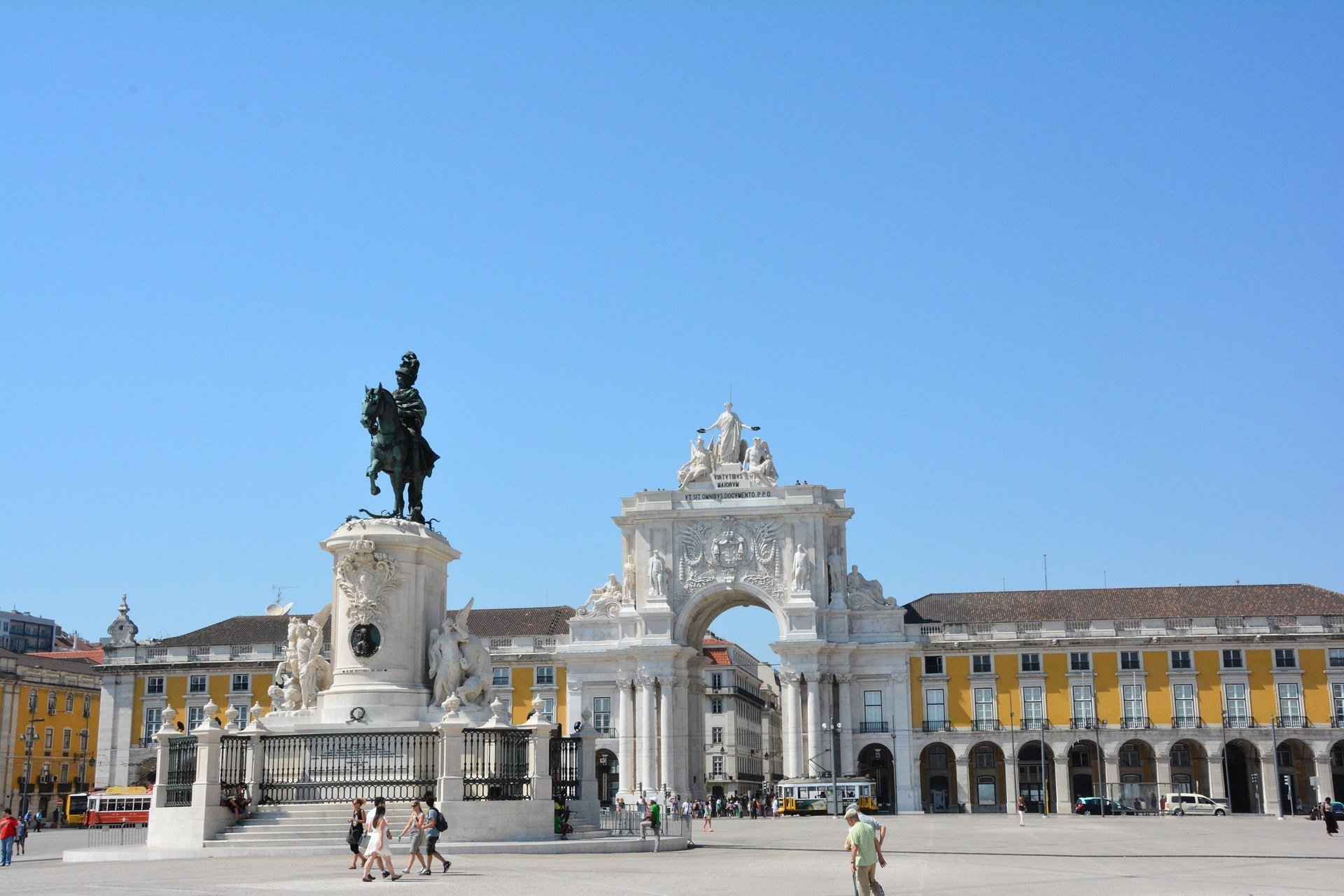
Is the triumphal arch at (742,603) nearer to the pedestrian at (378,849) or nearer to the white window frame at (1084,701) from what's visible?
the white window frame at (1084,701)

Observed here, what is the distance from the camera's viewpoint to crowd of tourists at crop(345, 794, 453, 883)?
1883cm

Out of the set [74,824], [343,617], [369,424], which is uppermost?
[369,424]

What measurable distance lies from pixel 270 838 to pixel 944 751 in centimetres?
5704

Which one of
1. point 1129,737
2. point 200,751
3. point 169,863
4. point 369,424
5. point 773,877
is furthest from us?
point 1129,737

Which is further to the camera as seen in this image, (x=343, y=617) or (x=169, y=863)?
(x=343, y=617)

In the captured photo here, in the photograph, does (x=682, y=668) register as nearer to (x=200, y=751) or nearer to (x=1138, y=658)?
(x=1138, y=658)

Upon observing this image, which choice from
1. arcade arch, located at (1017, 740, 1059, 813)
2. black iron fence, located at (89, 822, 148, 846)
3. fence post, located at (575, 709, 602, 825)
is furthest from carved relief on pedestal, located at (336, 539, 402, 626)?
arcade arch, located at (1017, 740, 1059, 813)

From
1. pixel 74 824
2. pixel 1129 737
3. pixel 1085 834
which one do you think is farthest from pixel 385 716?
pixel 1129 737

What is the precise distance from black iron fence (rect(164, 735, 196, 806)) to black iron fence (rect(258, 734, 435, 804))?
181 centimetres

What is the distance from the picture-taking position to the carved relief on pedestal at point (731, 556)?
71.9m

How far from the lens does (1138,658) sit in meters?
70.6

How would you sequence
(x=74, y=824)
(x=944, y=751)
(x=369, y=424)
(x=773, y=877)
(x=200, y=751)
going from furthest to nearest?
1. (x=944, y=751)
2. (x=74, y=824)
3. (x=369, y=424)
4. (x=200, y=751)
5. (x=773, y=877)

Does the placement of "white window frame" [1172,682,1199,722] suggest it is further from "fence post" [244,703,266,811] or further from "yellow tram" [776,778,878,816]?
"fence post" [244,703,266,811]

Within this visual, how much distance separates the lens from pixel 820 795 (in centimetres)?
6406
